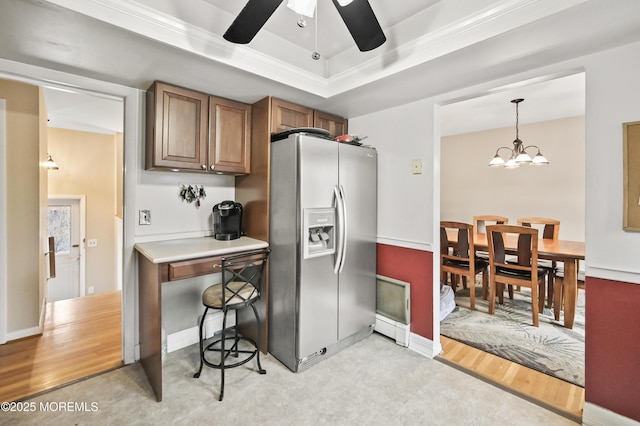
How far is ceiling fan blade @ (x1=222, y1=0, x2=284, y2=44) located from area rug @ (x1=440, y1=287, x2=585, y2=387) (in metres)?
3.04

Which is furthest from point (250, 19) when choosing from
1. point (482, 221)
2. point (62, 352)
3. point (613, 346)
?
point (482, 221)

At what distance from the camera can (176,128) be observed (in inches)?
88.8

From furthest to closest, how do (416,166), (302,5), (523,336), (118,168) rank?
(118,168), (523,336), (416,166), (302,5)

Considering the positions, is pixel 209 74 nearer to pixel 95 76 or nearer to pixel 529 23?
pixel 95 76

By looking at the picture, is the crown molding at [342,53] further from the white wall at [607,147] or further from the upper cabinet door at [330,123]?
the white wall at [607,147]

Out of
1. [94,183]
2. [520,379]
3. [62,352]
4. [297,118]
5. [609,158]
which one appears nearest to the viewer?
[609,158]

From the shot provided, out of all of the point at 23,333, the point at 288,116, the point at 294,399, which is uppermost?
the point at 288,116

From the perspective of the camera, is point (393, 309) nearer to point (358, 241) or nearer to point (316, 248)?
point (358, 241)

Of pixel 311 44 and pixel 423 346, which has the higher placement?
pixel 311 44

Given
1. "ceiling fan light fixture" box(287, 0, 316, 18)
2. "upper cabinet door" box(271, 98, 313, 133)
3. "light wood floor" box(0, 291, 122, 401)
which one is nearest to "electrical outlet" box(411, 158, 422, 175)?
"upper cabinet door" box(271, 98, 313, 133)

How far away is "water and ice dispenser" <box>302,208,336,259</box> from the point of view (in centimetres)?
226

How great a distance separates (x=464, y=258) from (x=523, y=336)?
3.33ft

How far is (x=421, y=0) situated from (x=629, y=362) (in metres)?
2.47

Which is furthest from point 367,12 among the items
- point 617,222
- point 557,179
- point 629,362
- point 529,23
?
point 557,179
